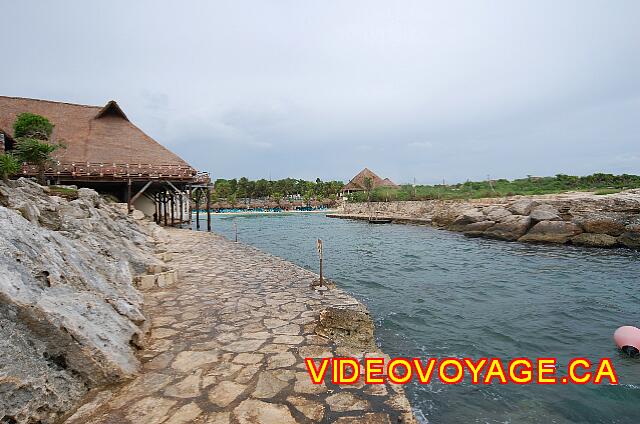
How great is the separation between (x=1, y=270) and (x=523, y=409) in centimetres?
568

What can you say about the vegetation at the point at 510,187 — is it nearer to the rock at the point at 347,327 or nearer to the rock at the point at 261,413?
the rock at the point at 347,327

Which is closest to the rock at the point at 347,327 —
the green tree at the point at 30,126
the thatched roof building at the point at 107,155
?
the thatched roof building at the point at 107,155

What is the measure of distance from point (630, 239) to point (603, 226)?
1.41 m

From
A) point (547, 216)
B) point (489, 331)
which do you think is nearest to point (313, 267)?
point (489, 331)

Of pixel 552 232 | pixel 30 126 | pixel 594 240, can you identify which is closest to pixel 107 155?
pixel 30 126

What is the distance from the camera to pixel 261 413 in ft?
9.06

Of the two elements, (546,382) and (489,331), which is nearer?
(546,382)

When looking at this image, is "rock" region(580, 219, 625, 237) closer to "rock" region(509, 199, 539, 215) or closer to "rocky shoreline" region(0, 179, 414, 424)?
"rock" region(509, 199, 539, 215)

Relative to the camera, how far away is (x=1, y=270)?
2.76 meters

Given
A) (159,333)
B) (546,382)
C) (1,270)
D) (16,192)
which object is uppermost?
(16,192)

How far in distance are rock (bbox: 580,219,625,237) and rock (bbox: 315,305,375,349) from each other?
19427 millimetres

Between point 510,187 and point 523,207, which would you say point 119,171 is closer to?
point 523,207

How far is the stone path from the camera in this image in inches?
109

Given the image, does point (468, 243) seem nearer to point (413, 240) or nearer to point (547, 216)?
point (413, 240)
